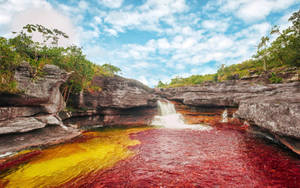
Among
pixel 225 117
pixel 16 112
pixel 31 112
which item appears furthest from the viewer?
pixel 225 117

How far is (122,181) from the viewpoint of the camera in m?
6.31

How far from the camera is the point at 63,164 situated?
27.2 ft

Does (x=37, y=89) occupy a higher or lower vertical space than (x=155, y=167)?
higher

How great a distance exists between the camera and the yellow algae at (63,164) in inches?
258

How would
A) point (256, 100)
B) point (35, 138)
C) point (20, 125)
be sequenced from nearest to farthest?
point (20, 125), point (35, 138), point (256, 100)

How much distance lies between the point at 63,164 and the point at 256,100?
1784 cm

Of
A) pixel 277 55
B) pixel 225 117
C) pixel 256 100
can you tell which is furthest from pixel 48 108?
pixel 277 55

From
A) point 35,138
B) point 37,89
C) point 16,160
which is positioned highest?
point 37,89

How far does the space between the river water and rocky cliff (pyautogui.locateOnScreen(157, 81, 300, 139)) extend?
245 centimetres

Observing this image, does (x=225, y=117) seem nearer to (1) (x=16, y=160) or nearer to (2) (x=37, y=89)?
(1) (x=16, y=160)

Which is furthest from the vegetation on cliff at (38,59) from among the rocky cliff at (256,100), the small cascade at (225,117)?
the small cascade at (225,117)

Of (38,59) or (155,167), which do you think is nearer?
(155,167)

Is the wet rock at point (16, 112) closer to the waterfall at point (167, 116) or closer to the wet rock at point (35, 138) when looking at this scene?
the wet rock at point (35, 138)

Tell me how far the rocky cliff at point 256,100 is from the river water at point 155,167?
2.45 metres
